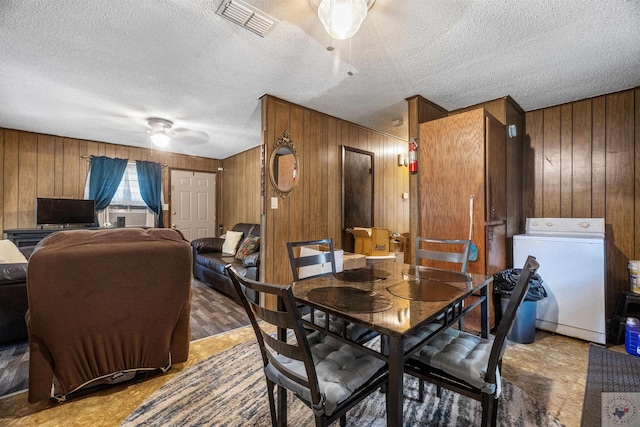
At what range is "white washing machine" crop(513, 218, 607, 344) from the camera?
2.49 meters

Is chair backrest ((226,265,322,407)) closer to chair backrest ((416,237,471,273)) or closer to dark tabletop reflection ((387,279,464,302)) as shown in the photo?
dark tabletop reflection ((387,279,464,302))

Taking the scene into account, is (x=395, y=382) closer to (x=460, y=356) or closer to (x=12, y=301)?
(x=460, y=356)

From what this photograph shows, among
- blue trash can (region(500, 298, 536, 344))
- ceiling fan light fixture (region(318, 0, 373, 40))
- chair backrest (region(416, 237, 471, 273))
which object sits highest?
ceiling fan light fixture (region(318, 0, 373, 40))

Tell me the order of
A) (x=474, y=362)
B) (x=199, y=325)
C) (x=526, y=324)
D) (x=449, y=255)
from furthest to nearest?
1. (x=199, y=325)
2. (x=526, y=324)
3. (x=449, y=255)
4. (x=474, y=362)

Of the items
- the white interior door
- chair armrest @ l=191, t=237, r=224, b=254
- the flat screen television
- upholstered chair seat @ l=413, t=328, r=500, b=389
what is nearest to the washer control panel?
upholstered chair seat @ l=413, t=328, r=500, b=389

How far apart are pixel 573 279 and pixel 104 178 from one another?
6679mm

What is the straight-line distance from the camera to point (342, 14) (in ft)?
4.84

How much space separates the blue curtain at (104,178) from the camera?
15.9 ft

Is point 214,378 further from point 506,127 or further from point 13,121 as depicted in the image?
point 13,121

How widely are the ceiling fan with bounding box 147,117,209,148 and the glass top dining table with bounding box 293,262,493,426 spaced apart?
11.2ft

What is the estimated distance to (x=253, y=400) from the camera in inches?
70.0

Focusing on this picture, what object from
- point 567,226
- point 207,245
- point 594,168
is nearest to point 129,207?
point 207,245

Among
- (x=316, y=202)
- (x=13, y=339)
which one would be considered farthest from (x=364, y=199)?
(x=13, y=339)

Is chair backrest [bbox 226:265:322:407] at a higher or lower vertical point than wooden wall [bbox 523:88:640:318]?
lower
